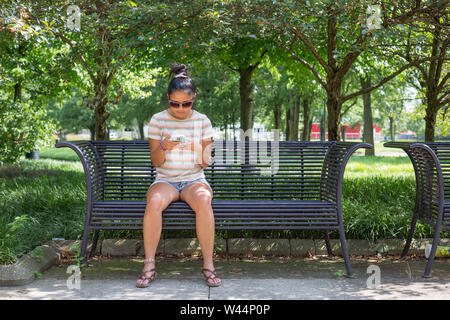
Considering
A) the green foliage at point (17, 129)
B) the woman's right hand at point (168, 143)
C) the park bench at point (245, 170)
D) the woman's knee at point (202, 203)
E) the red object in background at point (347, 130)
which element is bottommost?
the woman's knee at point (202, 203)

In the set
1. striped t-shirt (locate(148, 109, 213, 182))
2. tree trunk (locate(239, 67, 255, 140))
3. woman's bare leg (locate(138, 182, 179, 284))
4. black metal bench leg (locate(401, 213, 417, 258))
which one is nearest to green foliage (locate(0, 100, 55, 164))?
tree trunk (locate(239, 67, 255, 140))

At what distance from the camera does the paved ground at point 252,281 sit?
3.50 metres

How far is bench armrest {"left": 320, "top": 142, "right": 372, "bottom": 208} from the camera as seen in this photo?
412cm

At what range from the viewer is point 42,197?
228 inches

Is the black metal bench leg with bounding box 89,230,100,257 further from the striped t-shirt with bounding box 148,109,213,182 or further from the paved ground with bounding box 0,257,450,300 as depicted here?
the striped t-shirt with bounding box 148,109,213,182

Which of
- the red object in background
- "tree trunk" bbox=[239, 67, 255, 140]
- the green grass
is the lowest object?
the green grass

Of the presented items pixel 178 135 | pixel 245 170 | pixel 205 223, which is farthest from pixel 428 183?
pixel 178 135

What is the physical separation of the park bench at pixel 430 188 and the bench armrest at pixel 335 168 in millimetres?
405

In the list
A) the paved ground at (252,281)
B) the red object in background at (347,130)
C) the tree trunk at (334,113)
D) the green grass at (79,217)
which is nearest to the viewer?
the paved ground at (252,281)

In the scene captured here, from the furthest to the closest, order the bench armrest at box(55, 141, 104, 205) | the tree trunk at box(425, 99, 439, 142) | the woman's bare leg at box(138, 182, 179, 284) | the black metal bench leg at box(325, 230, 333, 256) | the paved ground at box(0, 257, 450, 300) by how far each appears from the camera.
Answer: the tree trunk at box(425, 99, 439, 142) → the black metal bench leg at box(325, 230, 333, 256) → the bench armrest at box(55, 141, 104, 205) → the woman's bare leg at box(138, 182, 179, 284) → the paved ground at box(0, 257, 450, 300)

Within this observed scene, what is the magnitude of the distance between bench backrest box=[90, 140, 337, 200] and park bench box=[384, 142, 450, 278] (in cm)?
87

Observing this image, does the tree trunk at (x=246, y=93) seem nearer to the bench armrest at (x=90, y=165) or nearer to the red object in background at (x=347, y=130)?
the bench armrest at (x=90, y=165)
